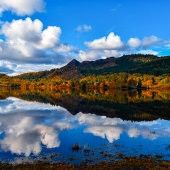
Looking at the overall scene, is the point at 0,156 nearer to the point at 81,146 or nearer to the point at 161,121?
the point at 81,146

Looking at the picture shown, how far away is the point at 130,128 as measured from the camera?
54.9 metres

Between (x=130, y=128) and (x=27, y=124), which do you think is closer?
(x=130, y=128)

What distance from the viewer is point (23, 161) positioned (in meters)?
30.1

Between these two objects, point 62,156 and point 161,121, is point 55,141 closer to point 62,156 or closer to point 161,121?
point 62,156

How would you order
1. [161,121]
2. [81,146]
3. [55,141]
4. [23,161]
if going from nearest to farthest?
[23,161]
[81,146]
[55,141]
[161,121]

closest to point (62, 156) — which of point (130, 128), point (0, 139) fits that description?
point (0, 139)

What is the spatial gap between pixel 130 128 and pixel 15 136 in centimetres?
2637

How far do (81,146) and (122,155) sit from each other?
847 centimetres

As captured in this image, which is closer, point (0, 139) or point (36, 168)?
point (36, 168)

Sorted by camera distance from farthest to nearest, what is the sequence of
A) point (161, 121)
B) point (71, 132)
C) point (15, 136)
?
point (161, 121)
point (71, 132)
point (15, 136)

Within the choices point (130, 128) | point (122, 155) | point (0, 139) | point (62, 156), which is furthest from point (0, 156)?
point (130, 128)

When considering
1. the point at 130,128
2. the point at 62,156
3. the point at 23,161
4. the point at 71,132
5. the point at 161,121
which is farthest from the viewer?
the point at 161,121

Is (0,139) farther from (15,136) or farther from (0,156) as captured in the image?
(0,156)

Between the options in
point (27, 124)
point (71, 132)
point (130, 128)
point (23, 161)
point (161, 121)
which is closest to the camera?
point (23, 161)
